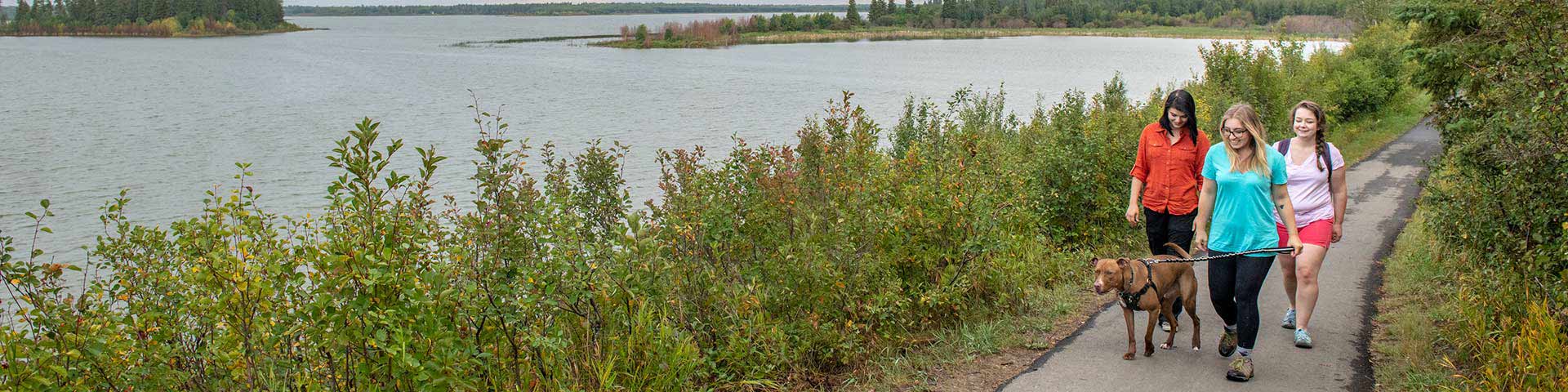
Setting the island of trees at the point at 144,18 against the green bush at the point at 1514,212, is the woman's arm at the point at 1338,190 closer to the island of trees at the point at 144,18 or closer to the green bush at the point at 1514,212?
the green bush at the point at 1514,212

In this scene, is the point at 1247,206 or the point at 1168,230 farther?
the point at 1168,230

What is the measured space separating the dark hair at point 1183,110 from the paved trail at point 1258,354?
130 cm

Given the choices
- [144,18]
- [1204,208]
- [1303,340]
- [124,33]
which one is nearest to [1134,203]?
[1204,208]

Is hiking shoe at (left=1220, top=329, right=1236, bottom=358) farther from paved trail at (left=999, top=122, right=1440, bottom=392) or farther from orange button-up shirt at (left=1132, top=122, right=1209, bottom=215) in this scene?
orange button-up shirt at (left=1132, top=122, right=1209, bottom=215)

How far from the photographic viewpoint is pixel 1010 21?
164m

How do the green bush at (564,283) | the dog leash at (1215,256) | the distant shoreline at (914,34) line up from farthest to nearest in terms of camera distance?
the distant shoreline at (914,34), the dog leash at (1215,256), the green bush at (564,283)

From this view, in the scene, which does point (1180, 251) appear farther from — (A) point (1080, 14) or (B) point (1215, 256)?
(A) point (1080, 14)

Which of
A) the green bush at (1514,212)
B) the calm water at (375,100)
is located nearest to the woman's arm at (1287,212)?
the green bush at (1514,212)

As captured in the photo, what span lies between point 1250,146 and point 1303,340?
1.40 meters

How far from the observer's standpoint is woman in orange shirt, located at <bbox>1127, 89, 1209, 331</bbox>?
6.57 metres

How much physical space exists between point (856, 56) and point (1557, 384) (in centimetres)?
7543

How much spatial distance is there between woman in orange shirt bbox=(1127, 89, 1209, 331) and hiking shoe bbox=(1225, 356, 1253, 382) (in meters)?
1.05

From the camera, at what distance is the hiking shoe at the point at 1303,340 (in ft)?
20.7

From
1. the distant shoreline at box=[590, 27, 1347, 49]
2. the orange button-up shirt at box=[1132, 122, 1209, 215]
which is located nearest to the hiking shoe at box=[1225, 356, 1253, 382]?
the orange button-up shirt at box=[1132, 122, 1209, 215]
